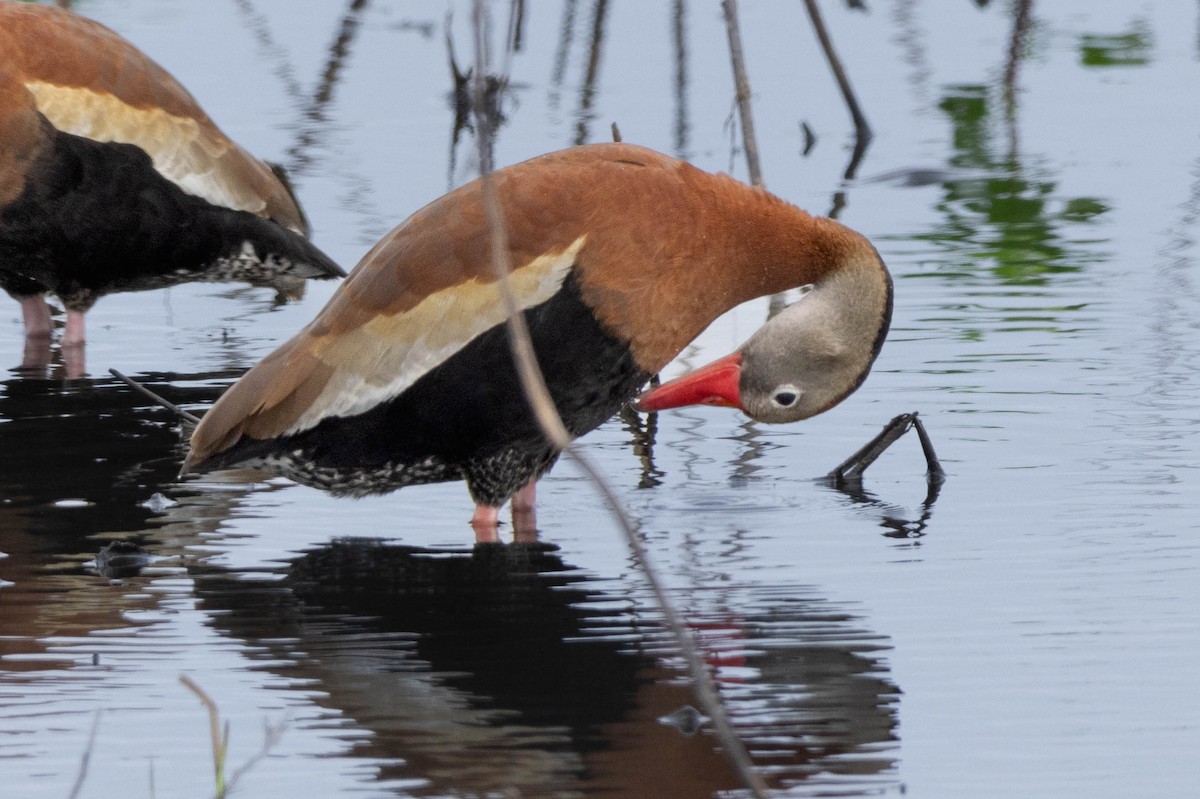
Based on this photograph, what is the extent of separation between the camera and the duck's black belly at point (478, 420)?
5.73 m

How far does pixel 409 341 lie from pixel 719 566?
106 centimetres

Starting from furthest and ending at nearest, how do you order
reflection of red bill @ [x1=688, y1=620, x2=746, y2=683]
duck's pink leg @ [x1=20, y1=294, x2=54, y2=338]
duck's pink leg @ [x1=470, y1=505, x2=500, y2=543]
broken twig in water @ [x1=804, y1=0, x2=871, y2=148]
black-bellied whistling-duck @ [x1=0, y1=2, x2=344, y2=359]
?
broken twig in water @ [x1=804, y1=0, x2=871, y2=148], duck's pink leg @ [x1=20, y1=294, x2=54, y2=338], black-bellied whistling-duck @ [x1=0, y1=2, x2=344, y2=359], duck's pink leg @ [x1=470, y1=505, x2=500, y2=543], reflection of red bill @ [x1=688, y1=620, x2=746, y2=683]

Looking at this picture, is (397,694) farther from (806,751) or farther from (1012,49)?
(1012,49)

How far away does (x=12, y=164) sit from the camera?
767 centimetres

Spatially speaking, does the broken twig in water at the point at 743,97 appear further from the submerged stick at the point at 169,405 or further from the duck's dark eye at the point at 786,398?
the submerged stick at the point at 169,405

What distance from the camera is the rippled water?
4.61m

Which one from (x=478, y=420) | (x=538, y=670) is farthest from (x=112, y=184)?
(x=538, y=670)

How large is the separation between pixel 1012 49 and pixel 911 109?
0.70m

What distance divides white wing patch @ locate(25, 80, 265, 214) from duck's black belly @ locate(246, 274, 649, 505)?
2.26 metres

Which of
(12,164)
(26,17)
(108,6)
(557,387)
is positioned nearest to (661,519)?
(557,387)

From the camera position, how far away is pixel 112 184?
7.87 meters

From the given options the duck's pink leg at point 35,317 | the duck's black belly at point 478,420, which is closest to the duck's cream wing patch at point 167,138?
the duck's pink leg at point 35,317

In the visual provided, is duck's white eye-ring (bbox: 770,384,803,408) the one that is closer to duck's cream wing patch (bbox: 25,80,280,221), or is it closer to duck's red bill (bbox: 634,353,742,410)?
duck's red bill (bbox: 634,353,742,410)

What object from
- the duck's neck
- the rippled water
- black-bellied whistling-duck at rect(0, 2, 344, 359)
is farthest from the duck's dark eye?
black-bellied whistling-duck at rect(0, 2, 344, 359)
